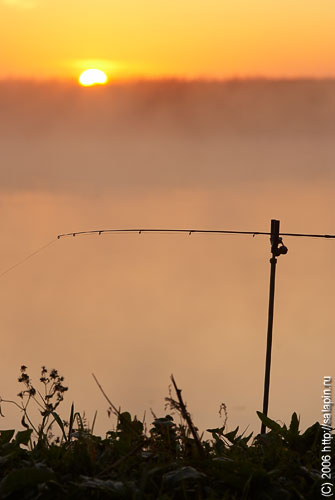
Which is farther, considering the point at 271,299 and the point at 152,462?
the point at 271,299

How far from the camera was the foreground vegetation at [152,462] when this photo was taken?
430 cm

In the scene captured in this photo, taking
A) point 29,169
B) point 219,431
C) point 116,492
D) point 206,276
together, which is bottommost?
point 116,492

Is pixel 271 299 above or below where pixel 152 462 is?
above

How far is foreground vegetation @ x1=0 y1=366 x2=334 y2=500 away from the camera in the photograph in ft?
14.1

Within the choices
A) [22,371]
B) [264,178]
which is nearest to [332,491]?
[22,371]

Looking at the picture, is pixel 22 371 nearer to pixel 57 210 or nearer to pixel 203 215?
pixel 57 210

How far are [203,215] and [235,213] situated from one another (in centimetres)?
377

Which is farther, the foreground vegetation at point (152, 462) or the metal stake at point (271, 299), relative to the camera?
the metal stake at point (271, 299)

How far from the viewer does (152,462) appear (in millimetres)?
4605

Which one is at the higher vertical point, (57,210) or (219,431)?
(57,210)

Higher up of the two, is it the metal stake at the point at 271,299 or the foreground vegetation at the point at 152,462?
the metal stake at the point at 271,299

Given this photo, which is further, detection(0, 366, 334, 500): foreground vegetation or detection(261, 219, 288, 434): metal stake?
detection(261, 219, 288, 434): metal stake

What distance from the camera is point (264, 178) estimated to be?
114 meters

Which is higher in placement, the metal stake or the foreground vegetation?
the metal stake
